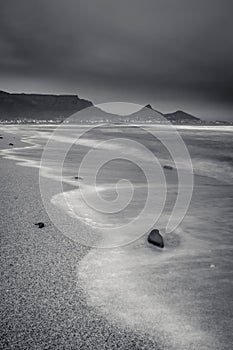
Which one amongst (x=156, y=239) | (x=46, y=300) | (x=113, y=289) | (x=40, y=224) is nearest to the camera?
(x=46, y=300)

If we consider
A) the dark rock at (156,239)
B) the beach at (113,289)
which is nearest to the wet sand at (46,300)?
the beach at (113,289)

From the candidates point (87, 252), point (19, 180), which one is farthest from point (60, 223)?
point (19, 180)

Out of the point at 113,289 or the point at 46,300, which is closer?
the point at 46,300

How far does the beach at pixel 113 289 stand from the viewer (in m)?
2.15

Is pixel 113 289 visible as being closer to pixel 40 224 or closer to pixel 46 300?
pixel 46 300

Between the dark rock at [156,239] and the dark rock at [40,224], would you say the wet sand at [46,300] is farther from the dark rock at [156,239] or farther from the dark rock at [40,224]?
the dark rock at [156,239]

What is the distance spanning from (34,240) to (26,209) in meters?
1.40

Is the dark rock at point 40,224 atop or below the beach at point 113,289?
atop

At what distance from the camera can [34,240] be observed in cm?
375

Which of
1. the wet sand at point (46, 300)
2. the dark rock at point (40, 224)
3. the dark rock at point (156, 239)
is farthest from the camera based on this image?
the dark rock at point (40, 224)

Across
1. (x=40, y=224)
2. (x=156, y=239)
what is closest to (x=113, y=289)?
(x=156, y=239)

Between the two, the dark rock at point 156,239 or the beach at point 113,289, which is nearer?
the beach at point 113,289

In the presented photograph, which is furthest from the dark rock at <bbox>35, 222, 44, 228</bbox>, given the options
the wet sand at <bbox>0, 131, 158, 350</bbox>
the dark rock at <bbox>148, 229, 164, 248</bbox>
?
the dark rock at <bbox>148, 229, 164, 248</bbox>

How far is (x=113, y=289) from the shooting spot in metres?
2.79
